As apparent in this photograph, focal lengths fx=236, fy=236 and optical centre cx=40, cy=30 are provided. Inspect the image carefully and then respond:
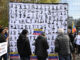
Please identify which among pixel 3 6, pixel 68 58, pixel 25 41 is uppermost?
pixel 3 6

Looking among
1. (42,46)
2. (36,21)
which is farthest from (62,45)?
(36,21)

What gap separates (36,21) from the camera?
10.1m

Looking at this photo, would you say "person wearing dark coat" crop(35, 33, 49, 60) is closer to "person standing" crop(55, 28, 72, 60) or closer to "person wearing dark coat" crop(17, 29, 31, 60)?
"person wearing dark coat" crop(17, 29, 31, 60)

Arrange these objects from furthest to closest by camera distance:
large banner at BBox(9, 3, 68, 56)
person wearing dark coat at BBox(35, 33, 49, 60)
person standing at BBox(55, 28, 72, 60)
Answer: large banner at BBox(9, 3, 68, 56) → person wearing dark coat at BBox(35, 33, 49, 60) → person standing at BBox(55, 28, 72, 60)

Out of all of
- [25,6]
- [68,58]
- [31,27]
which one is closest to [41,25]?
[31,27]

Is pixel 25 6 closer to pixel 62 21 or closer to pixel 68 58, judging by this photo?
pixel 62 21

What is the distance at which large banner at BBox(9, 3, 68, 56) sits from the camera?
395 inches

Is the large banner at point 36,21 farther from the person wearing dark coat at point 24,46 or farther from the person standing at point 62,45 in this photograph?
the person standing at point 62,45

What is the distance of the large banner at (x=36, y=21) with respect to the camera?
32.9ft

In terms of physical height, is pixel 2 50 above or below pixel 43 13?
below

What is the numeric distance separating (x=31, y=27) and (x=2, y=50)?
276 cm

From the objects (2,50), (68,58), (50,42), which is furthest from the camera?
(50,42)

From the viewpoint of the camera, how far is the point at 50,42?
Result: 32.9 feet

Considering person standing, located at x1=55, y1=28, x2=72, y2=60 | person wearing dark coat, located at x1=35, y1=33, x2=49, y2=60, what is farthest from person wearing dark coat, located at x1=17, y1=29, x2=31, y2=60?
person standing, located at x1=55, y1=28, x2=72, y2=60
